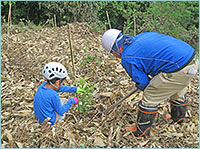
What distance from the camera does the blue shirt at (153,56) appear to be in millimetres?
3043

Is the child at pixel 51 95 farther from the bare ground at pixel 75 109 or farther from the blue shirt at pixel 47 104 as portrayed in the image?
the bare ground at pixel 75 109

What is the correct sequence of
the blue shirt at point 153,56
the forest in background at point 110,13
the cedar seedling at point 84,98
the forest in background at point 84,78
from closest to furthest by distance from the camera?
1. the blue shirt at point 153,56
2. the forest in background at point 84,78
3. the cedar seedling at point 84,98
4. the forest in background at point 110,13

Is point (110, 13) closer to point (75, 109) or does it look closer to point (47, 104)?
point (75, 109)

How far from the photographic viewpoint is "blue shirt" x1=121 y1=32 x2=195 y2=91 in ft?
9.98

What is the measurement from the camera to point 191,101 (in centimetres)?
452

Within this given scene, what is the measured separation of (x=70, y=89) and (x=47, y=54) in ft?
8.92

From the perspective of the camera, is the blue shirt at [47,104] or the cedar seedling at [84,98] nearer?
the blue shirt at [47,104]

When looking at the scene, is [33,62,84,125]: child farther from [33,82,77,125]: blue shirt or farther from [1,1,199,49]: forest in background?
[1,1,199,49]: forest in background

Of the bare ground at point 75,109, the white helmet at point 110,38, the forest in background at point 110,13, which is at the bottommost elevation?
the bare ground at point 75,109

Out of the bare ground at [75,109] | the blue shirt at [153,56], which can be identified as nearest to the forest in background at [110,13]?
the bare ground at [75,109]

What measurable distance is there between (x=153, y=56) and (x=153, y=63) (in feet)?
0.37

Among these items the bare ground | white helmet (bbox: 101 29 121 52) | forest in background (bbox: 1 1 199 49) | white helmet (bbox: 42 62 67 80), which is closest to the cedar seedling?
the bare ground

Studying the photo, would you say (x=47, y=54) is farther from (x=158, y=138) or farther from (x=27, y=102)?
(x=158, y=138)

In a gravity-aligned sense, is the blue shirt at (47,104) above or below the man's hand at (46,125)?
above
